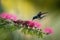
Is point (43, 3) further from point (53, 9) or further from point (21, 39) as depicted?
point (21, 39)

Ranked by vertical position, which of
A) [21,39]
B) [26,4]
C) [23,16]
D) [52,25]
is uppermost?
[26,4]

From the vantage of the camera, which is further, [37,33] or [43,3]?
[43,3]

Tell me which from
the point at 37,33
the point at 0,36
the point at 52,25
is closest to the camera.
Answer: the point at 37,33

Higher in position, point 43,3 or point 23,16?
point 43,3

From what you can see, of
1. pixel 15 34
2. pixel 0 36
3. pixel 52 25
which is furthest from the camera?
pixel 52 25

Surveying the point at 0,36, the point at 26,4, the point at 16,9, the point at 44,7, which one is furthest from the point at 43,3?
the point at 0,36

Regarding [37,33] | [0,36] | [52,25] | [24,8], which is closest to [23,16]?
[24,8]

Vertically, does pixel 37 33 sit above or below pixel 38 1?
below

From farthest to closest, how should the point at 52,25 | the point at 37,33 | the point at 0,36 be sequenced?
the point at 52,25 < the point at 0,36 < the point at 37,33

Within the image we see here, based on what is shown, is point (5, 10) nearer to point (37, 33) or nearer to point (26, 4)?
point (26, 4)
